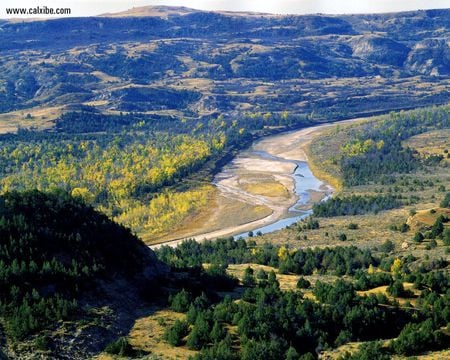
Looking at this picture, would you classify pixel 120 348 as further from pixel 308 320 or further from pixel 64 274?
pixel 308 320

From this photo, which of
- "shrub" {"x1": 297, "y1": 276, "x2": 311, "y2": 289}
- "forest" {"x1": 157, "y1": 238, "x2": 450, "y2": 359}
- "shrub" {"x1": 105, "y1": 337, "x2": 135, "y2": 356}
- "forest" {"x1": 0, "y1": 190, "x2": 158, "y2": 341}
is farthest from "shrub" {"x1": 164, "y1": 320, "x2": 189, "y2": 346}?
"shrub" {"x1": 297, "y1": 276, "x2": 311, "y2": 289}

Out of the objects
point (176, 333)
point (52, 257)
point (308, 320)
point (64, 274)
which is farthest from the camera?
point (52, 257)

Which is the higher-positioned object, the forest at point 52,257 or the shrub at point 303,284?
the forest at point 52,257

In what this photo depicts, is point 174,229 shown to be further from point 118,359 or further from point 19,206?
point 118,359

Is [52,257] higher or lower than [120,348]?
higher

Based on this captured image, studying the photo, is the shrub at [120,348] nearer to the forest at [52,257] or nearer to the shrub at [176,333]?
the shrub at [176,333]

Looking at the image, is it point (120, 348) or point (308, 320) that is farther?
point (308, 320)

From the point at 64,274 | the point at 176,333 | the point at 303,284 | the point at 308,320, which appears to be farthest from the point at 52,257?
the point at 303,284

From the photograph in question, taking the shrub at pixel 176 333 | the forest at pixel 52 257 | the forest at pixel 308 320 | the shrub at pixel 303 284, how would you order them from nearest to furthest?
1. the forest at pixel 308 320
2. the shrub at pixel 176 333
3. the forest at pixel 52 257
4. the shrub at pixel 303 284

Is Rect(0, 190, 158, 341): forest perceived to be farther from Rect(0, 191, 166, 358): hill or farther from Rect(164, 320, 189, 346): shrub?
Rect(164, 320, 189, 346): shrub

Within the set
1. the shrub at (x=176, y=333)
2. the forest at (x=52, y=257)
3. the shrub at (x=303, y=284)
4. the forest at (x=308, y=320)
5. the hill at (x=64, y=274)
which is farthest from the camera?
the shrub at (x=303, y=284)

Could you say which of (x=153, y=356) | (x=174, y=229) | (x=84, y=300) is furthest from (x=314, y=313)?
(x=174, y=229)

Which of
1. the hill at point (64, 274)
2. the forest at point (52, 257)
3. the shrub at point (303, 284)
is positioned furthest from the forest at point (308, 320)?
the forest at point (52, 257)
